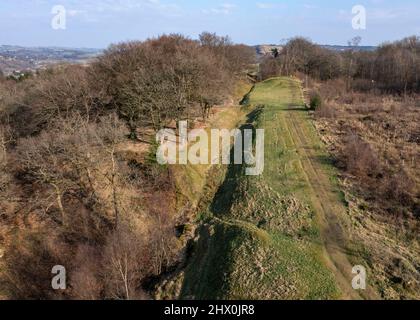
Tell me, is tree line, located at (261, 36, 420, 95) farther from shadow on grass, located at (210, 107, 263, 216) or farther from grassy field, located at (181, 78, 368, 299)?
shadow on grass, located at (210, 107, 263, 216)

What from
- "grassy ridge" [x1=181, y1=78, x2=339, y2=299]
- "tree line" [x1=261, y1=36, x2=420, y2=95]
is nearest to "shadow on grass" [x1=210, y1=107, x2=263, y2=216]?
"grassy ridge" [x1=181, y1=78, x2=339, y2=299]

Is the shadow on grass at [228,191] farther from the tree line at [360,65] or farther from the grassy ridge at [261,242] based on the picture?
the tree line at [360,65]

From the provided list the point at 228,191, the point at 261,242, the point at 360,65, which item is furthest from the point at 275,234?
the point at 360,65

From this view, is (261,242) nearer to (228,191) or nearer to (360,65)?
(228,191)

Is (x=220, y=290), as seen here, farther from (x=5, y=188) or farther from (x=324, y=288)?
(x=5, y=188)

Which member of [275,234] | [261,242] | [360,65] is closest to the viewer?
[261,242]

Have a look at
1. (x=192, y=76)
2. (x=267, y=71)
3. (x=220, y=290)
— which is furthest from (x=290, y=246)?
(x=267, y=71)
